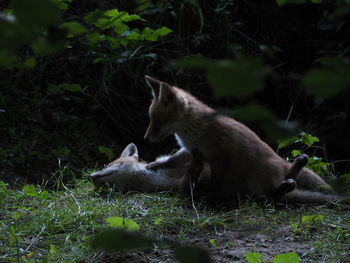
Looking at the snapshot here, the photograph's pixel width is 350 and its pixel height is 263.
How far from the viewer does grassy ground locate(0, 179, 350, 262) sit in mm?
3002

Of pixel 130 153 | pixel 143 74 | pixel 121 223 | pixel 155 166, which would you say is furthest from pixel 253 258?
pixel 143 74

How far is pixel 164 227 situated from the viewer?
3.59m

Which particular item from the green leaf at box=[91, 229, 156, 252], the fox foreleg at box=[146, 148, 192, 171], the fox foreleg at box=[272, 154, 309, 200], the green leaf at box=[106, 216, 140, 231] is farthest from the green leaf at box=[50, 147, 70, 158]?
the green leaf at box=[91, 229, 156, 252]

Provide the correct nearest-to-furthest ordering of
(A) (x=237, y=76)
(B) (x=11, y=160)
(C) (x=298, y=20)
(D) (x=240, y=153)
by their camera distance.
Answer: (A) (x=237, y=76) < (D) (x=240, y=153) < (B) (x=11, y=160) < (C) (x=298, y=20)

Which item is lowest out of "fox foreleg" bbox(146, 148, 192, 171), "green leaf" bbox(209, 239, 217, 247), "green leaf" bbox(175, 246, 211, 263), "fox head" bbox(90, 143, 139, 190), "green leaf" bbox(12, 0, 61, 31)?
"fox head" bbox(90, 143, 139, 190)

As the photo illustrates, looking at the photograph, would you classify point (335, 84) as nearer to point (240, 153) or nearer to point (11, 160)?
point (240, 153)

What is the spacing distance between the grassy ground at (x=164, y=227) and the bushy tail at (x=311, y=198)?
0.32 ft

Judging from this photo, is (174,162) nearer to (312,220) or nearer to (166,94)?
(166,94)

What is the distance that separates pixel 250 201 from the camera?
4.31m

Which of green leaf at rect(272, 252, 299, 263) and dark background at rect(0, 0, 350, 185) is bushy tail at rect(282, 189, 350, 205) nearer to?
green leaf at rect(272, 252, 299, 263)

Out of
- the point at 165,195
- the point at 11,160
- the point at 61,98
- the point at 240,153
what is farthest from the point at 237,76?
the point at 61,98

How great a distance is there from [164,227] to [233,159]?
102 cm

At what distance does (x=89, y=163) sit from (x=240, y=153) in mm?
2769

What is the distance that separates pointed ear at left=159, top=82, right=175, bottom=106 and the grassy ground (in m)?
0.88
